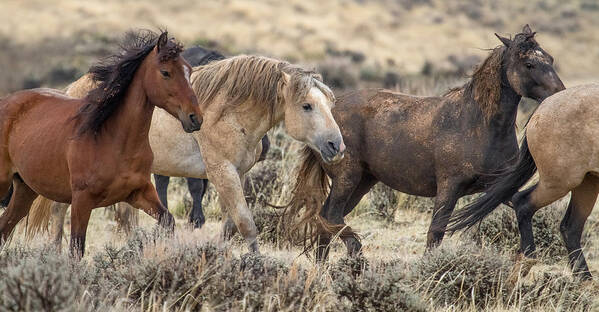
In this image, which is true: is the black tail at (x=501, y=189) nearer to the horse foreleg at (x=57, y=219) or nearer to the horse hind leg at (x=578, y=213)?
the horse hind leg at (x=578, y=213)

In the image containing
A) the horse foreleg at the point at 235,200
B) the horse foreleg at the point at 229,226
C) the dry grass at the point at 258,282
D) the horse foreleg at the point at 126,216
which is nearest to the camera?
the dry grass at the point at 258,282

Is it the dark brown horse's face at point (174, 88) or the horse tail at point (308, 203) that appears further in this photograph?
the horse tail at point (308, 203)

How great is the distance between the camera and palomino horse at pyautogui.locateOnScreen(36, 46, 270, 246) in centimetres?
697

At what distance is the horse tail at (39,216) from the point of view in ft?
23.0

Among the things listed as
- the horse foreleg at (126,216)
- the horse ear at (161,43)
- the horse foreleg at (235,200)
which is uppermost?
the horse ear at (161,43)

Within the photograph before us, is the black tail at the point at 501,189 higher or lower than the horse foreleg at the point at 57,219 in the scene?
higher

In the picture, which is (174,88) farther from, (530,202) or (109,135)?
(530,202)

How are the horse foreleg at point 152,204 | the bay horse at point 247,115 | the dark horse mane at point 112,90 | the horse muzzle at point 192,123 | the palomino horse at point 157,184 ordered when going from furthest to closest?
the palomino horse at point 157,184
the bay horse at point 247,115
the horse foreleg at point 152,204
the dark horse mane at point 112,90
the horse muzzle at point 192,123

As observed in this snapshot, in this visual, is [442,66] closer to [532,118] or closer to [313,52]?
[313,52]

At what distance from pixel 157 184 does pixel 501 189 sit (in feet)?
12.9

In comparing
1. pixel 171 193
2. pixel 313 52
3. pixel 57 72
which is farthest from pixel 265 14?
pixel 171 193

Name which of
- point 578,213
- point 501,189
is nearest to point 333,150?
point 501,189

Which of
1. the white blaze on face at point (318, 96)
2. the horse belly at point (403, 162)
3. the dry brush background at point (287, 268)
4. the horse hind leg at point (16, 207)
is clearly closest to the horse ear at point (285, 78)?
the white blaze on face at point (318, 96)

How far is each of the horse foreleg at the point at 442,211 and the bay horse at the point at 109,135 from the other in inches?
87.6
